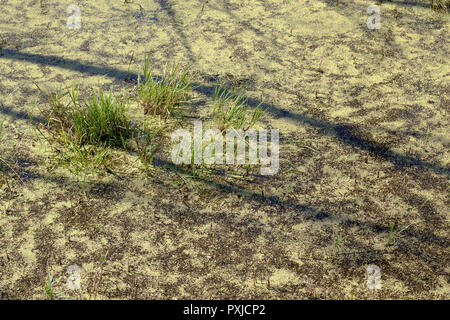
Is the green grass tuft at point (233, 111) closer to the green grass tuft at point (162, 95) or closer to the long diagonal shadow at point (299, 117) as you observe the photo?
the long diagonal shadow at point (299, 117)

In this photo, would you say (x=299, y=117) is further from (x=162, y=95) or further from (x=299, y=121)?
(x=162, y=95)

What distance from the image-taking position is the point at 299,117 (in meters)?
2.93

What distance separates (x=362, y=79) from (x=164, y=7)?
167cm

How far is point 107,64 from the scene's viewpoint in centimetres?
328

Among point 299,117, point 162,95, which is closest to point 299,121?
point 299,117

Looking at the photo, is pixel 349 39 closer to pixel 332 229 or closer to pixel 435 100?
pixel 435 100

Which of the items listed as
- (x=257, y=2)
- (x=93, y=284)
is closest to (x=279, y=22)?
(x=257, y=2)

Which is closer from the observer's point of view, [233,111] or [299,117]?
[233,111]

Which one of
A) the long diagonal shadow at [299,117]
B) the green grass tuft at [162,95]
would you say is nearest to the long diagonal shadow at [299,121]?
the long diagonal shadow at [299,117]

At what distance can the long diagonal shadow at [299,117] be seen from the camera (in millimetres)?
2643

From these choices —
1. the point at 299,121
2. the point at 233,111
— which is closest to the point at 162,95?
the point at 233,111

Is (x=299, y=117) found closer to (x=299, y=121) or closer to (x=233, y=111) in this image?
(x=299, y=121)

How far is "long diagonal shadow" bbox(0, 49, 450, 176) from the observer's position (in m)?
2.64

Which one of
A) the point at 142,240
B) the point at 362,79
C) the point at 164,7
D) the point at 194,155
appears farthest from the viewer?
the point at 164,7
